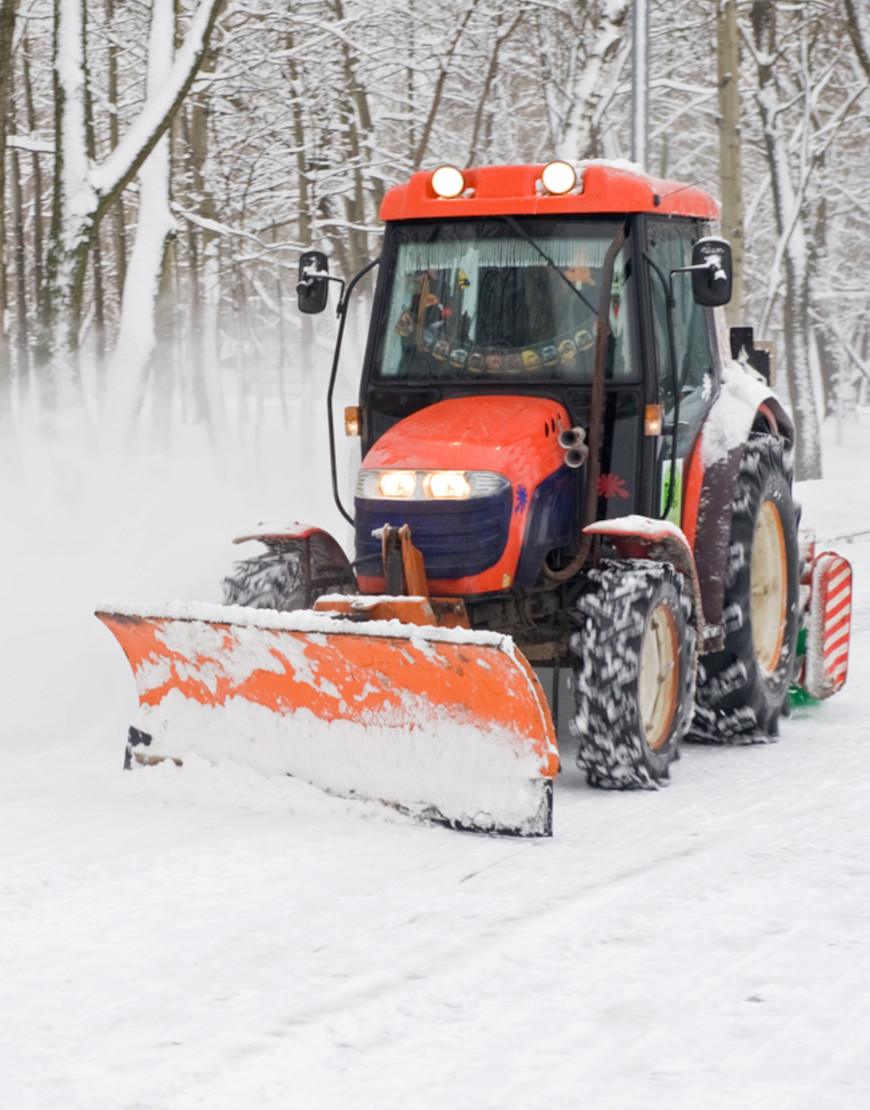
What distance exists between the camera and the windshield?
5969 mm

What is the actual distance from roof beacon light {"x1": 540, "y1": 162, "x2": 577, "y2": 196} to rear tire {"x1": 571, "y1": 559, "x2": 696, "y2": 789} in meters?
1.41

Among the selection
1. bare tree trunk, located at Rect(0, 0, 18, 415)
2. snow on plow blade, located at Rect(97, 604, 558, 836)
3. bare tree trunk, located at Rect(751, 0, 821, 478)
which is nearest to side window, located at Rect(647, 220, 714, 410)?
snow on plow blade, located at Rect(97, 604, 558, 836)

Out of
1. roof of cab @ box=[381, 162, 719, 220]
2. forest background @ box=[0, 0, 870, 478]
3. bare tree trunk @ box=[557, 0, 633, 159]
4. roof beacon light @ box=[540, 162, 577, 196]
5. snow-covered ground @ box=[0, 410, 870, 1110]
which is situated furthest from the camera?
forest background @ box=[0, 0, 870, 478]

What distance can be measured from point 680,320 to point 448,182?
109cm

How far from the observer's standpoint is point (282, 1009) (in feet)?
11.6

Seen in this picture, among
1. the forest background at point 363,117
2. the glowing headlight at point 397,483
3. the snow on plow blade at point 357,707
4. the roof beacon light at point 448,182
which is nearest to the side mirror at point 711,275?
the roof beacon light at point 448,182

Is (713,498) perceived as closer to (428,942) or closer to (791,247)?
(428,942)

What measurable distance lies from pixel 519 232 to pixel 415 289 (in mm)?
508

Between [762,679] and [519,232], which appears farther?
[762,679]

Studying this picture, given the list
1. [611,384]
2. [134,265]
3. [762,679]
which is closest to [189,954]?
[611,384]

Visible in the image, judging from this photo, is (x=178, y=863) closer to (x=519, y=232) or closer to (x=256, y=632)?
(x=256, y=632)

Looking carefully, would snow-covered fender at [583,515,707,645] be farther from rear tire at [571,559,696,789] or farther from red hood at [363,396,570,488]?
red hood at [363,396,570,488]

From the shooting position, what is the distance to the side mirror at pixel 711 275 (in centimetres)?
574

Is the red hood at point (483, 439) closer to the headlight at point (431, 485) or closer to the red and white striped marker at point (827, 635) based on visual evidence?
the headlight at point (431, 485)
